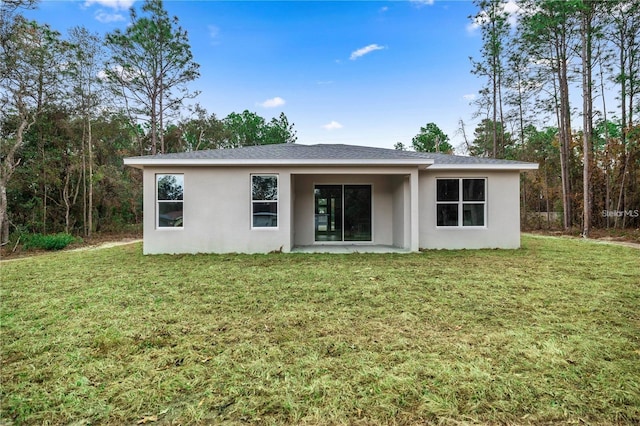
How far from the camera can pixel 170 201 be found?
854 cm

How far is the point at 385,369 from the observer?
260 cm

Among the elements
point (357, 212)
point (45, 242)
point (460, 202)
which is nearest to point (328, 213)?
point (357, 212)

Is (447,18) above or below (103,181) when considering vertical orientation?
above

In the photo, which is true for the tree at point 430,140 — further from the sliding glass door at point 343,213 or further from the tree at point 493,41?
the sliding glass door at point 343,213

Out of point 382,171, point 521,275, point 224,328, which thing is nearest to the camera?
point 224,328

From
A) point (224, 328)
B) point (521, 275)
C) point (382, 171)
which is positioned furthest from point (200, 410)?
A: point (382, 171)

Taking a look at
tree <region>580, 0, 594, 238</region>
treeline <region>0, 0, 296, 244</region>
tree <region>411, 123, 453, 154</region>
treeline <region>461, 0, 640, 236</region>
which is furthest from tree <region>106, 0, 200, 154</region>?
tree <region>411, 123, 453, 154</region>

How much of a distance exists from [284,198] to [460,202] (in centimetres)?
523

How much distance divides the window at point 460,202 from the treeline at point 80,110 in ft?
45.3

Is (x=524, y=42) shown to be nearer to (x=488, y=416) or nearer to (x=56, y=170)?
(x=488, y=416)

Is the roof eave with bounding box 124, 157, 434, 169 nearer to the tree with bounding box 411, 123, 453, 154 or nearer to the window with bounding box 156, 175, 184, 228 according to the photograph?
the window with bounding box 156, 175, 184, 228

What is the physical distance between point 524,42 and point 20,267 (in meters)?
20.7

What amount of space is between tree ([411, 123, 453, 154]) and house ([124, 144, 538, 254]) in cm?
3178

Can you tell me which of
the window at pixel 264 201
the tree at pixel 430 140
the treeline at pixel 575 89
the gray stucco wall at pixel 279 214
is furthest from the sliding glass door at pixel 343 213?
the tree at pixel 430 140
